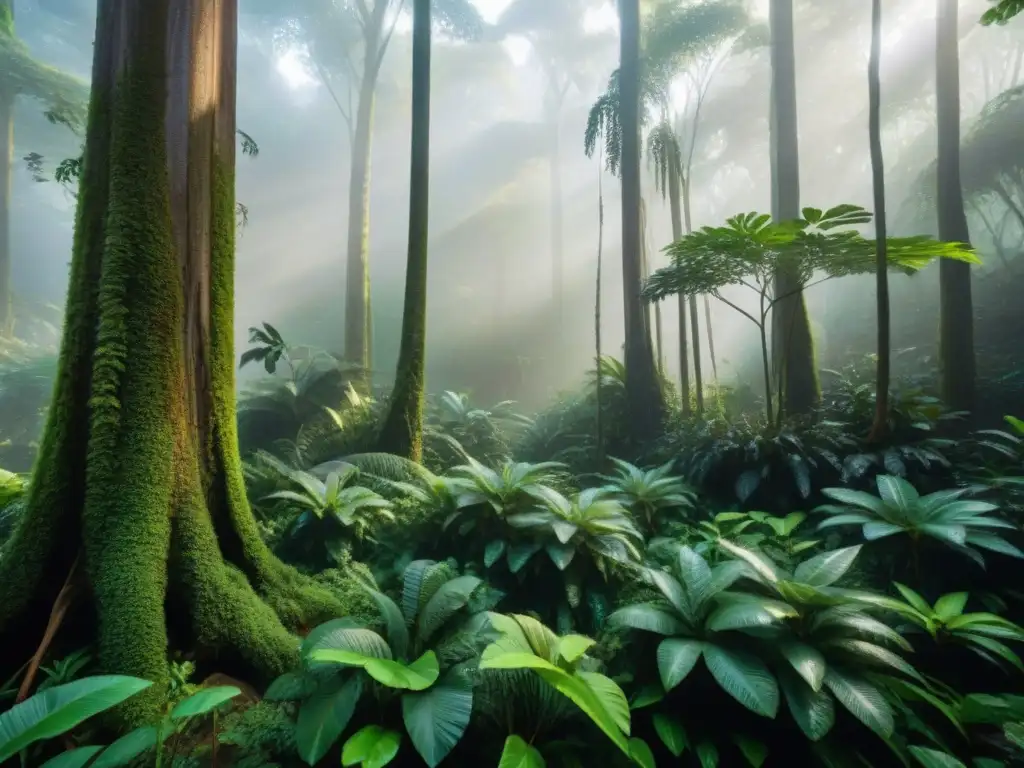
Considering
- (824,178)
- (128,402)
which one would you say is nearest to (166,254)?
(128,402)

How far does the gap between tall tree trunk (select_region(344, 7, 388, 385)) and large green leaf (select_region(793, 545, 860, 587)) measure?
1015 cm

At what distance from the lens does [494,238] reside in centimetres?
2975

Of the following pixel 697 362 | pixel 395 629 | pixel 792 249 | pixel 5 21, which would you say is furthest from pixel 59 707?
pixel 5 21

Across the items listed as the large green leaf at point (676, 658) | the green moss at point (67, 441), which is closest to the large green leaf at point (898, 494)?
the large green leaf at point (676, 658)

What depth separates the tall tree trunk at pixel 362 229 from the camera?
39.8 ft

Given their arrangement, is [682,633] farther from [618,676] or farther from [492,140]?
[492,140]

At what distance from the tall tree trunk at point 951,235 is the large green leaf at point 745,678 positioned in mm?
6555

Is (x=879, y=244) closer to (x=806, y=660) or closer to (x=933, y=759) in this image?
(x=806, y=660)

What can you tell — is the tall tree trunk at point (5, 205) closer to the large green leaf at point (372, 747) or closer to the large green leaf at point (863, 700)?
the large green leaf at point (372, 747)

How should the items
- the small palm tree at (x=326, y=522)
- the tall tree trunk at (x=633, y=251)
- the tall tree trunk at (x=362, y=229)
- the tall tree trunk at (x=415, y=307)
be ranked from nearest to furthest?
the small palm tree at (x=326, y=522)
the tall tree trunk at (x=415, y=307)
the tall tree trunk at (x=633, y=251)
the tall tree trunk at (x=362, y=229)

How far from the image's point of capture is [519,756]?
175 centimetres

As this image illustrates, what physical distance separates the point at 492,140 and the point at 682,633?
3913 cm

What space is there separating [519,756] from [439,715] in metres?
0.33

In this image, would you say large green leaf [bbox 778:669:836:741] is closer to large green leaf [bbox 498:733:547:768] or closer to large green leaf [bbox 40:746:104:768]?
large green leaf [bbox 498:733:547:768]
